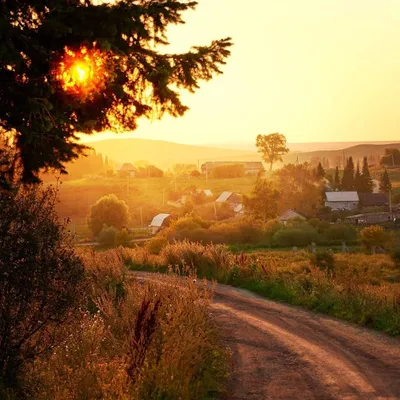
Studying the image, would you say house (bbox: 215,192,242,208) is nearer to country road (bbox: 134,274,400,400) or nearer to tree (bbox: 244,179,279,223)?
tree (bbox: 244,179,279,223)

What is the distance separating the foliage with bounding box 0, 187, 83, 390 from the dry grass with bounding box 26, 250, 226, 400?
333mm

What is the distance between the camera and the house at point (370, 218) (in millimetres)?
80938

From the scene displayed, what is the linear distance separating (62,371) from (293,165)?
284ft

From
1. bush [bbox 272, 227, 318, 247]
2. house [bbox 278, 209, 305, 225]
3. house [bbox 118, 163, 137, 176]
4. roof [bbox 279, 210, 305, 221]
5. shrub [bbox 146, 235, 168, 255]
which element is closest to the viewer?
shrub [bbox 146, 235, 168, 255]

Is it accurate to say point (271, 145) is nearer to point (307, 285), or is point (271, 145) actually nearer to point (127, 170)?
point (127, 170)

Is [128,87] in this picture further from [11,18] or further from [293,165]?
[293,165]

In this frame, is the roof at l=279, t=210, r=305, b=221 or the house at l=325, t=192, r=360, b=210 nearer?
the roof at l=279, t=210, r=305, b=221

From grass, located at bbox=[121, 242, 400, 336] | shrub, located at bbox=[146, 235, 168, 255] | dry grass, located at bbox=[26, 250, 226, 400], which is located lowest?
shrub, located at bbox=[146, 235, 168, 255]

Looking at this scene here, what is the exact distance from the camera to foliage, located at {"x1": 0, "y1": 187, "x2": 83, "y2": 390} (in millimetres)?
7562

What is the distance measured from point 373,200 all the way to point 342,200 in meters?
8.03

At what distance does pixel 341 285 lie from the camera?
17.1m

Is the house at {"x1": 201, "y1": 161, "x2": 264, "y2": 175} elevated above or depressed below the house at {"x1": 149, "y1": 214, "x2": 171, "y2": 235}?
above

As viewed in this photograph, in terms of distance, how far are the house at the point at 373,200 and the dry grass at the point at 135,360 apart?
93.4 meters

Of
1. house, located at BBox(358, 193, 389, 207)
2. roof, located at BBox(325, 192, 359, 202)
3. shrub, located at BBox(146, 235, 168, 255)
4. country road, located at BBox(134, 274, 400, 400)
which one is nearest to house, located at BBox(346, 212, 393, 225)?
roof, located at BBox(325, 192, 359, 202)
